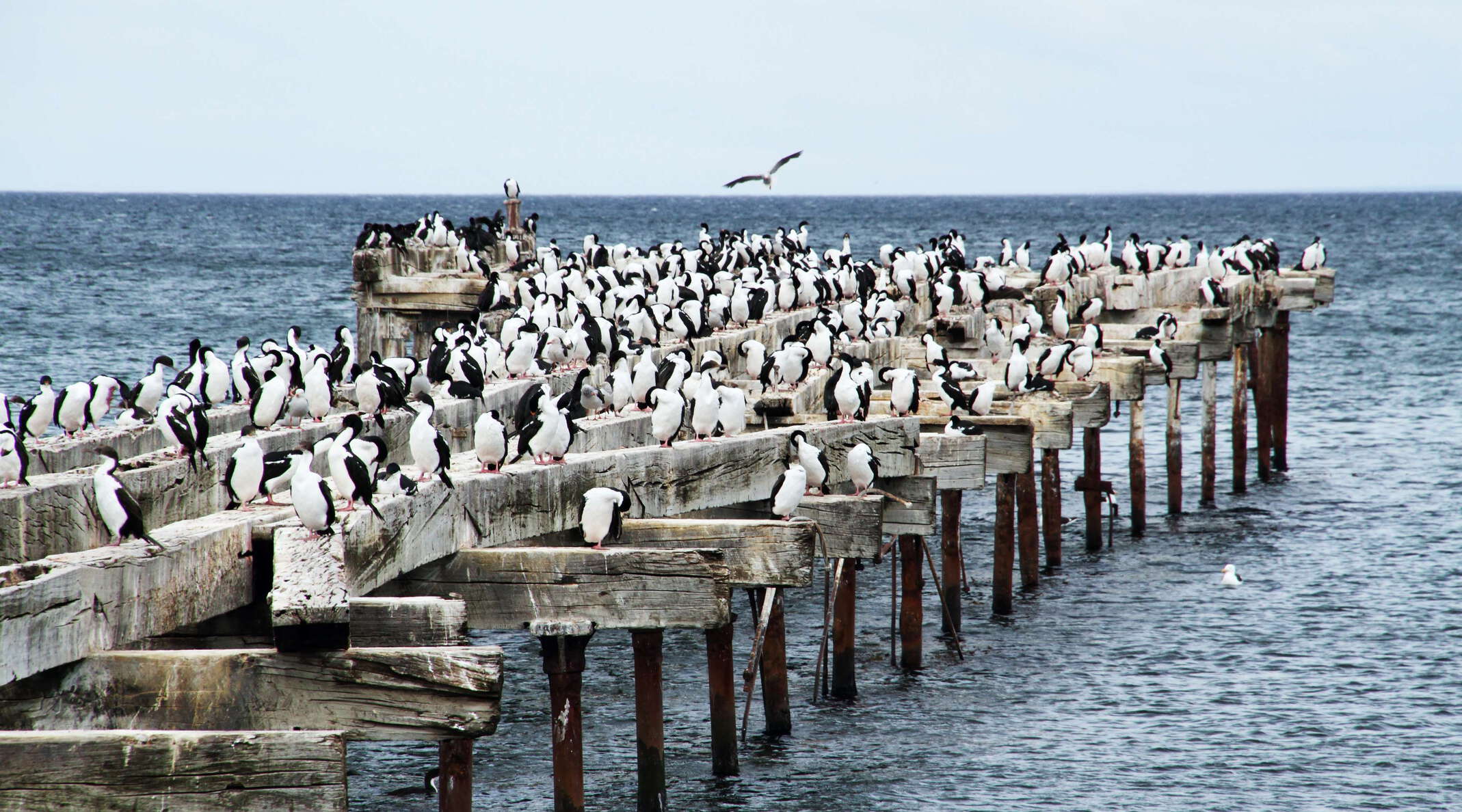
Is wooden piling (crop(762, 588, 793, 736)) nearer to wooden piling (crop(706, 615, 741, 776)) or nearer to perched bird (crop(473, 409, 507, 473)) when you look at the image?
wooden piling (crop(706, 615, 741, 776))

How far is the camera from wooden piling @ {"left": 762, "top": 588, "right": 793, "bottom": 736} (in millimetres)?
17266

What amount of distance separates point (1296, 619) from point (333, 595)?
19952 millimetres

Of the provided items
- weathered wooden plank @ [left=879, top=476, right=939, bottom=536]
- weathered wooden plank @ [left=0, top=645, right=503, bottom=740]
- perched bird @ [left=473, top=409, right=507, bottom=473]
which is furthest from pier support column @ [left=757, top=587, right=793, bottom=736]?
weathered wooden plank @ [left=0, top=645, right=503, bottom=740]

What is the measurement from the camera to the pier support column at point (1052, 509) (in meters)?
26.6

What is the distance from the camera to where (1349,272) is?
10031 centimetres

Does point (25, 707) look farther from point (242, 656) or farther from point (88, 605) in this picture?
point (242, 656)

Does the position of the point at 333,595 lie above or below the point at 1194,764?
above

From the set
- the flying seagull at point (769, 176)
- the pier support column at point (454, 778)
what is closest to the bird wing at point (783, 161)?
the flying seagull at point (769, 176)

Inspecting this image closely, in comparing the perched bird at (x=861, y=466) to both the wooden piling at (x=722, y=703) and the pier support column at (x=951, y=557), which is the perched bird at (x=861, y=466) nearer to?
the wooden piling at (x=722, y=703)

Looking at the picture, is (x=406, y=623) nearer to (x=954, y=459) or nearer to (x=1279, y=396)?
(x=954, y=459)

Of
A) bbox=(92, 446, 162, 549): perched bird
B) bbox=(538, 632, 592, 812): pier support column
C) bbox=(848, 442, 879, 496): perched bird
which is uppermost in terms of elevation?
bbox=(92, 446, 162, 549): perched bird

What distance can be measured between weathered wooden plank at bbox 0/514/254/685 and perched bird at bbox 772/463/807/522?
18.3 ft

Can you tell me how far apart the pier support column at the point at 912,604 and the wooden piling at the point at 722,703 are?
13.3 ft

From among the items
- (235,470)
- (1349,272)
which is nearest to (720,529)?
(235,470)
